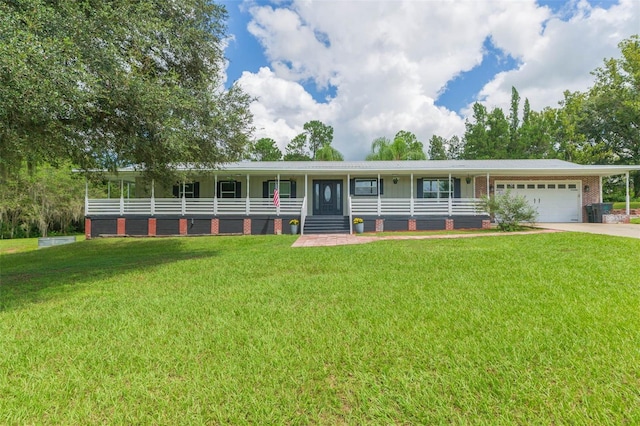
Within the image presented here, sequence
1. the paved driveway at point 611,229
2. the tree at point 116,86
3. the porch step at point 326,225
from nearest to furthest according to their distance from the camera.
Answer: the tree at point 116,86 < the paved driveway at point 611,229 < the porch step at point 326,225

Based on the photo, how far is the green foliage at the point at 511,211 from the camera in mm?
11875

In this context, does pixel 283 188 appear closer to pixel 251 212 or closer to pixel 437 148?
pixel 251 212

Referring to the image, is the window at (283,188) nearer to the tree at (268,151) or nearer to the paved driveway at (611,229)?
the paved driveway at (611,229)

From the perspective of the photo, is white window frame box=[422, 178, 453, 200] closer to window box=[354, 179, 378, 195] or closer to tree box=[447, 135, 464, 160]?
window box=[354, 179, 378, 195]

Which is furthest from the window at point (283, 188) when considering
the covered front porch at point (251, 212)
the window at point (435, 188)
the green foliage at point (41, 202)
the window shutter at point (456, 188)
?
the green foliage at point (41, 202)

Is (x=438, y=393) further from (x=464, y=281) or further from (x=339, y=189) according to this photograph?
(x=339, y=189)

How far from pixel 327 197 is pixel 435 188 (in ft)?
18.6

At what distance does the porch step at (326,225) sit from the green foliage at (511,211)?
6.19m

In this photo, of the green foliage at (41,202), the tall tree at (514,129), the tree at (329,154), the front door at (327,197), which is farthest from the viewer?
the tall tree at (514,129)

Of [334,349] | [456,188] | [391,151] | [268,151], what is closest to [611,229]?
[456,188]

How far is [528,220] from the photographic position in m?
12.0

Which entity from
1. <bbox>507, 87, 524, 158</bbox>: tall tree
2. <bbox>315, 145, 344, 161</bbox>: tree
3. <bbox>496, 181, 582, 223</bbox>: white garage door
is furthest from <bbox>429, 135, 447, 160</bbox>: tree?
<bbox>496, 181, 582, 223</bbox>: white garage door

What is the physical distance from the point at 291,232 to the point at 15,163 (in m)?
9.08

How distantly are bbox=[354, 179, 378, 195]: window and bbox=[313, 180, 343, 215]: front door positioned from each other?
895mm
